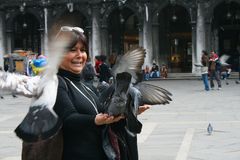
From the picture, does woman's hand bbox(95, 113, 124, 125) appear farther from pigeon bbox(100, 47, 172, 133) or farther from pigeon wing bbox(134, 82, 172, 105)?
pigeon wing bbox(134, 82, 172, 105)

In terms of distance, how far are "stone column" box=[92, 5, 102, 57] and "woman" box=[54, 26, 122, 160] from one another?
31.8 meters

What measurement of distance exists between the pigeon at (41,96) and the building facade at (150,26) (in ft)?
99.8

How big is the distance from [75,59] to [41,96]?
495 millimetres

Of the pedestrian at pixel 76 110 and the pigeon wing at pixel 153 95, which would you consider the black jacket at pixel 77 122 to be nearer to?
the pedestrian at pixel 76 110

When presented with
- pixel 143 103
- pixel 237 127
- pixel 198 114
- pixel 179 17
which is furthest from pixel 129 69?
pixel 179 17

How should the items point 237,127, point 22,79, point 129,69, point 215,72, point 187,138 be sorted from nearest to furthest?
point 22,79, point 129,69, point 187,138, point 237,127, point 215,72

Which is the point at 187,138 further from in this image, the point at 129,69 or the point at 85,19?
the point at 85,19

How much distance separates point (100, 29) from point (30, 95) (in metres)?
32.6

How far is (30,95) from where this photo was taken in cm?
280

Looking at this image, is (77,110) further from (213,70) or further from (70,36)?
(213,70)

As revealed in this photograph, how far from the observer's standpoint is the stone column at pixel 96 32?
3503 cm

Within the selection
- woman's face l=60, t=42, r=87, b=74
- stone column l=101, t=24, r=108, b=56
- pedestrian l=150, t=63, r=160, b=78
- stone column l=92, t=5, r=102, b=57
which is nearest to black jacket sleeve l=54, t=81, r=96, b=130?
woman's face l=60, t=42, r=87, b=74

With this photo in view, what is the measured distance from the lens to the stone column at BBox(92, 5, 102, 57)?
35.0 meters

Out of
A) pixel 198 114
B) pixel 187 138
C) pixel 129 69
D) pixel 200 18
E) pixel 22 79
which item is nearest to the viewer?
pixel 22 79
